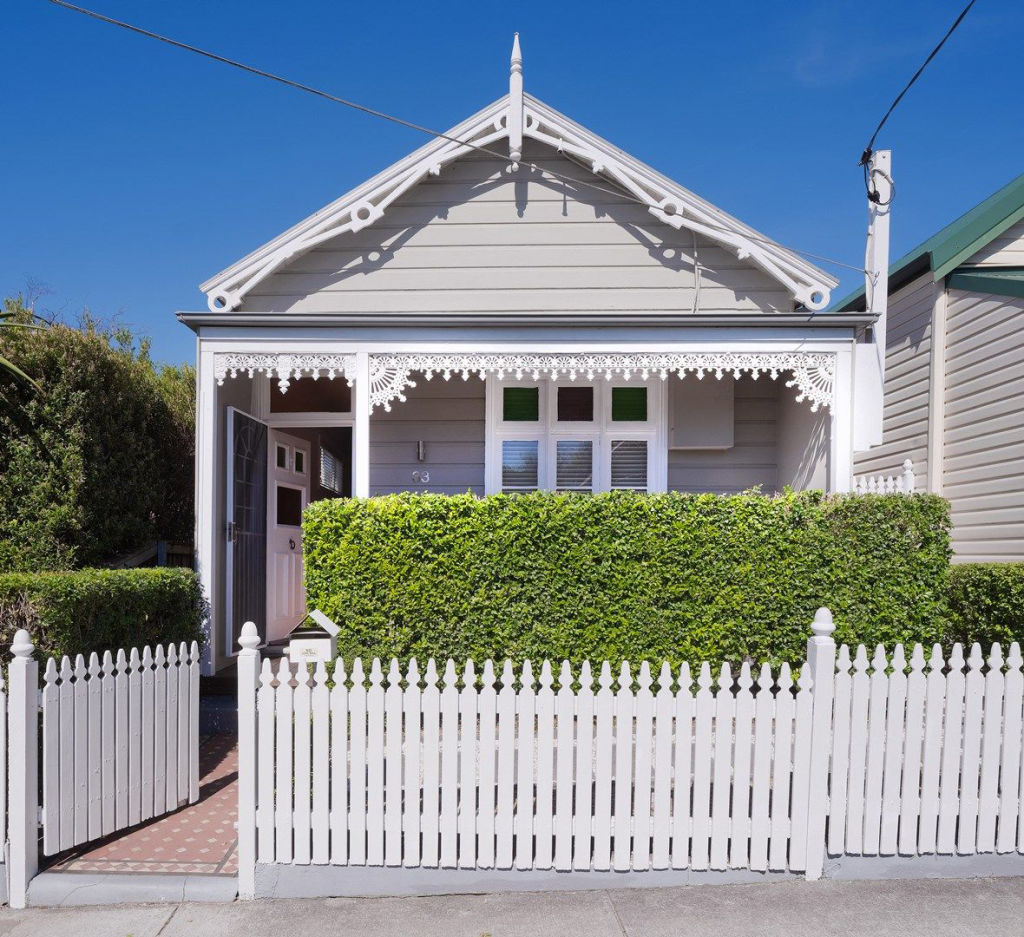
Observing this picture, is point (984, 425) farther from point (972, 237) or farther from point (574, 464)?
point (574, 464)

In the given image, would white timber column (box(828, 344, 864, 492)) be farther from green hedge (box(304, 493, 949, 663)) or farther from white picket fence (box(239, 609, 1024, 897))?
white picket fence (box(239, 609, 1024, 897))

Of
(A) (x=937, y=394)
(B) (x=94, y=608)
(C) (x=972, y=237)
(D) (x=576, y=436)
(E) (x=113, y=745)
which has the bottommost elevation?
(E) (x=113, y=745)

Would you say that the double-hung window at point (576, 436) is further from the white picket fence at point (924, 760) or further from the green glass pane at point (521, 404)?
the white picket fence at point (924, 760)

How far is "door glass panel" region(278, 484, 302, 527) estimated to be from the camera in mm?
9828

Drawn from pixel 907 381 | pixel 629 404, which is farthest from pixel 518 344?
pixel 907 381

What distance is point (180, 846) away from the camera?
4348 millimetres

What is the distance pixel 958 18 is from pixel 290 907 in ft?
25.7

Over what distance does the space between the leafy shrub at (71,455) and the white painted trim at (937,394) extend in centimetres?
874

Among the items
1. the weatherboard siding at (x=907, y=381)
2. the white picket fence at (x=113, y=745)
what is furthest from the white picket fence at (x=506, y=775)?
the weatherboard siding at (x=907, y=381)

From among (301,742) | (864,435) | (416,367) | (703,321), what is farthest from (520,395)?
(301,742)

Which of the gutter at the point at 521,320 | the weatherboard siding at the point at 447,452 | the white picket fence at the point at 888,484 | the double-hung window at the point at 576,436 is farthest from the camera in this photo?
the weatherboard siding at the point at 447,452

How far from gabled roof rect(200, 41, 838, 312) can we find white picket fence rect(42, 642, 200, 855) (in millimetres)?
4644

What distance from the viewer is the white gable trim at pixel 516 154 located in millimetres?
8086

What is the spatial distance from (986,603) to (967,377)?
114 inches
